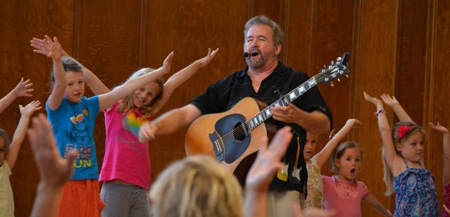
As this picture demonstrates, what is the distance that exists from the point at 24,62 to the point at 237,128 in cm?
228

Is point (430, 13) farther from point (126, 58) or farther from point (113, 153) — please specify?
point (113, 153)

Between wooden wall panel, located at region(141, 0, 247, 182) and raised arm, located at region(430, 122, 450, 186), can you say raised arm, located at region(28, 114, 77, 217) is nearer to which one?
wooden wall panel, located at region(141, 0, 247, 182)

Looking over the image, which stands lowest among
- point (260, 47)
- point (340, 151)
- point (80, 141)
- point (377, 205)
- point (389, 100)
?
point (377, 205)

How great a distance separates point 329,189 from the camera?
514 cm

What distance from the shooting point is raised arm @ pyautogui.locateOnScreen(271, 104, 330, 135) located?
3.31 m

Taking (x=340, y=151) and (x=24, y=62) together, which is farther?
(x=24, y=62)

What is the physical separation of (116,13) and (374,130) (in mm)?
2227

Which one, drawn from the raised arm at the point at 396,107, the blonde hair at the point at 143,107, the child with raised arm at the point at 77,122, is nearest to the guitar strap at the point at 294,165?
the child with raised arm at the point at 77,122

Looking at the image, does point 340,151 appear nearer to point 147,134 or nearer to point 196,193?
point 147,134

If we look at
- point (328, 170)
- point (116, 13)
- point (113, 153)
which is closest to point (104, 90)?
point (113, 153)

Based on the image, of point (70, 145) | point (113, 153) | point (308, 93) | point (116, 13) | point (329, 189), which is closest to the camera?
point (308, 93)

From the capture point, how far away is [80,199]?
13.0 ft

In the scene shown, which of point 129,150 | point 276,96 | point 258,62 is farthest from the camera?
point 129,150

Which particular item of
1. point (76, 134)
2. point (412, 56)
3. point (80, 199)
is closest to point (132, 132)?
point (76, 134)
